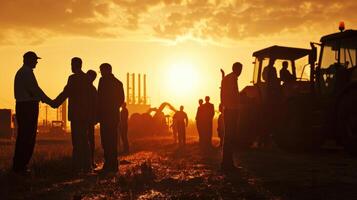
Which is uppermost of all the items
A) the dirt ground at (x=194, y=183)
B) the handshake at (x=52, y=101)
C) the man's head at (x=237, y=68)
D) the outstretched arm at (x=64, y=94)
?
the man's head at (x=237, y=68)

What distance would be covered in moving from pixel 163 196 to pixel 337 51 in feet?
25.2

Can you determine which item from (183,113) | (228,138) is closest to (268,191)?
(228,138)

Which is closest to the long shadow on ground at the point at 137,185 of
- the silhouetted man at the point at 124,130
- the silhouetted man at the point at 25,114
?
the silhouetted man at the point at 25,114

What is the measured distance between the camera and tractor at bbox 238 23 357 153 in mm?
11391

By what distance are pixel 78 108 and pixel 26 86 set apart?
44.1 inches

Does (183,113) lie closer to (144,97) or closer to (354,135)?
(354,135)

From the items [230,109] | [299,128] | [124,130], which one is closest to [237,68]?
[230,109]

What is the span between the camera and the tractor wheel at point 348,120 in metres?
11.0

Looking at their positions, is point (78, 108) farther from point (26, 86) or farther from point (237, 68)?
point (237, 68)

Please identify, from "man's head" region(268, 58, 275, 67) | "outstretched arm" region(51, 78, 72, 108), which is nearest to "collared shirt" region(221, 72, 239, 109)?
"outstretched arm" region(51, 78, 72, 108)

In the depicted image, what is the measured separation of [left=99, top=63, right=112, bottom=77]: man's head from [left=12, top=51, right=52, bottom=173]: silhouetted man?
1.47 m

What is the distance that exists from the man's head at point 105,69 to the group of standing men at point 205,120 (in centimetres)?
975

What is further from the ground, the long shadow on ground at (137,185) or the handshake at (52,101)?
the handshake at (52,101)

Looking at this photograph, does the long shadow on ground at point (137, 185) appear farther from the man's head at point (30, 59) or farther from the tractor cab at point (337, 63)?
the tractor cab at point (337, 63)
